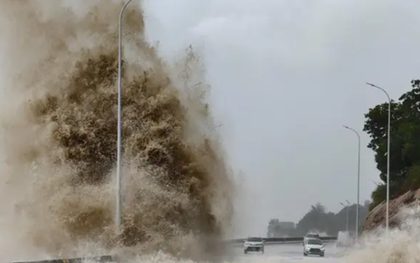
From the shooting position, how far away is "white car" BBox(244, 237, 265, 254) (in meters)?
47.9

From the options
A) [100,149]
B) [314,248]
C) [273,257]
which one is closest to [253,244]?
[314,248]

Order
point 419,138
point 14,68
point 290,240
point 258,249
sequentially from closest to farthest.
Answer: point 14,68 < point 258,249 < point 419,138 < point 290,240

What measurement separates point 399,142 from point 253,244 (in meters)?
21.2

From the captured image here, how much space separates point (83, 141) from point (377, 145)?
4568cm

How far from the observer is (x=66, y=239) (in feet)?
89.8

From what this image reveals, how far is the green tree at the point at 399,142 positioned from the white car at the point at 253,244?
14.8 meters

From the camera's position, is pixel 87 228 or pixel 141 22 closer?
pixel 87 228

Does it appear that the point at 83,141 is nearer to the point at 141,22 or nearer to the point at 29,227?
the point at 29,227

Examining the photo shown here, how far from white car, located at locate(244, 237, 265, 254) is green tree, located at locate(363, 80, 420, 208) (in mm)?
14821

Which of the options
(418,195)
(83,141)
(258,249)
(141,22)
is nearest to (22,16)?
(141,22)

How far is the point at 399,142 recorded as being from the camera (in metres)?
63.9

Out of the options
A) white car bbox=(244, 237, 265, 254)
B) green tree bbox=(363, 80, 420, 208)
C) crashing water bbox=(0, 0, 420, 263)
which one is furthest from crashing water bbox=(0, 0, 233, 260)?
green tree bbox=(363, 80, 420, 208)

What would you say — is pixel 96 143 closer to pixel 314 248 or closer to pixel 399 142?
pixel 314 248

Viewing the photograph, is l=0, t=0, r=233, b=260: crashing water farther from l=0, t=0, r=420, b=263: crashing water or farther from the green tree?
the green tree
